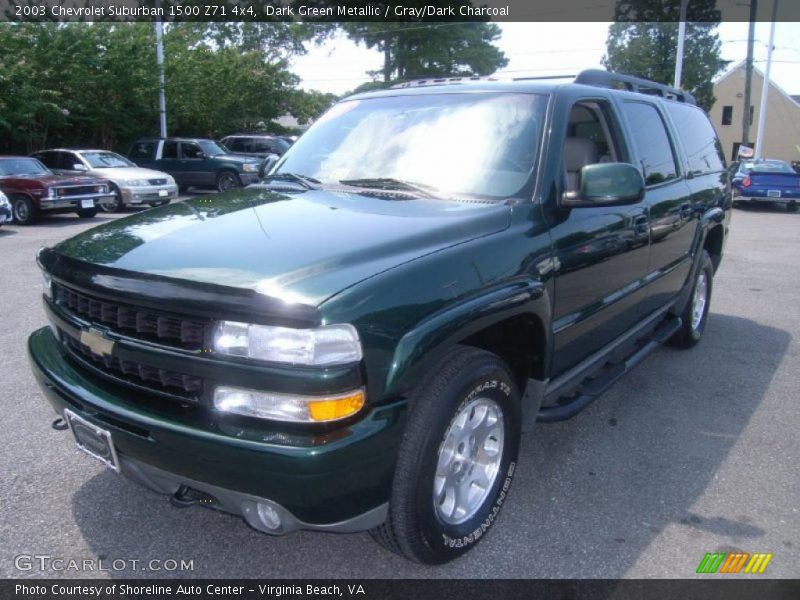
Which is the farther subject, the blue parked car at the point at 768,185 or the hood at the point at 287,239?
the blue parked car at the point at 768,185

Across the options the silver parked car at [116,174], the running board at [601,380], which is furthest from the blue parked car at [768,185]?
the running board at [601,380]

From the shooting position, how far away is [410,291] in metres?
2.31

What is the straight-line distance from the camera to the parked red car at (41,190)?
13.5m

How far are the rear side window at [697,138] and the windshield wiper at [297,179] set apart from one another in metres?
2.66

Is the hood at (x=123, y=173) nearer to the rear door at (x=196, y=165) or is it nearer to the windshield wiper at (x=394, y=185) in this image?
the rear door at (x=196, y=165)

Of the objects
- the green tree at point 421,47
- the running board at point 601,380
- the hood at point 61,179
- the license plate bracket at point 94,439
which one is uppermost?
the green tree at point 421,47

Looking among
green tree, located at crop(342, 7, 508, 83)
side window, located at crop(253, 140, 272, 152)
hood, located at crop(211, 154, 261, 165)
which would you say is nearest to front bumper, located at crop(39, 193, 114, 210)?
hood, located at crop(211, 154, 261, 165)

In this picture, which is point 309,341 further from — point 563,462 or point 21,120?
point 21,120

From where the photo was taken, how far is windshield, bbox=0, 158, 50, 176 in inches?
557

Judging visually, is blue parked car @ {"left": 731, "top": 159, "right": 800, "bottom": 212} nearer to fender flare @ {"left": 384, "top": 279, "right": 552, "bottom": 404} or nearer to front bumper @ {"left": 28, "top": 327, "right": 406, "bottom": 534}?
fender flare @ {"left": 384, "top": 279, "right": 552, "bottom": 404}

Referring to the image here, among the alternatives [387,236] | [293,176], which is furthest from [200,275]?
[293,176]

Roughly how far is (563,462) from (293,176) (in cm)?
213

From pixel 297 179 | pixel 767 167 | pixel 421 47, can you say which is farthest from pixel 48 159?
pixel 421 47

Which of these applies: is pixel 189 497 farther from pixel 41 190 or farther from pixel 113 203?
pixel 113 203
